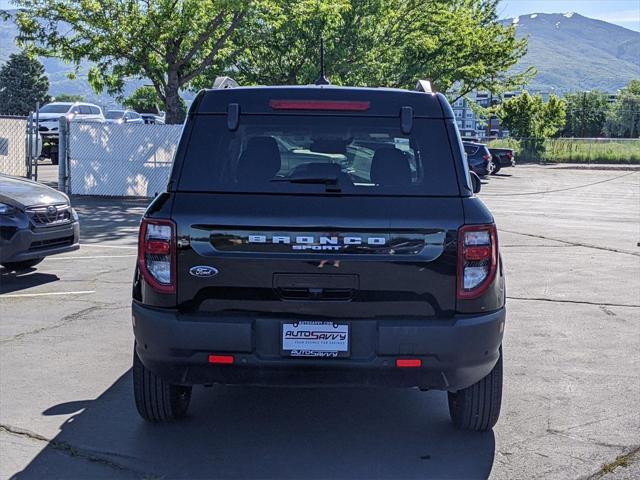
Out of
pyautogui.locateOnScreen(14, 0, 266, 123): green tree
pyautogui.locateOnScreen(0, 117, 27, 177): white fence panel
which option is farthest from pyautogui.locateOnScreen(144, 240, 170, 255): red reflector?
pyautogui.locateOnScreen(14, 0, 266, 123): green tree

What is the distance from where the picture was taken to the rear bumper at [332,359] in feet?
14.5

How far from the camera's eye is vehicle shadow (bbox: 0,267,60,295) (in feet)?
32.2

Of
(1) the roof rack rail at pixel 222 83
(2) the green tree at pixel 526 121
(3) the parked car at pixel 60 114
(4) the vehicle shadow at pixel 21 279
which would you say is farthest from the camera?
(2) the green tree at pixel 526 121

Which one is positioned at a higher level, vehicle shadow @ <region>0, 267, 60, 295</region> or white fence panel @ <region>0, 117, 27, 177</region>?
white fence panel @ <region>0, 117, 27, 177</region>

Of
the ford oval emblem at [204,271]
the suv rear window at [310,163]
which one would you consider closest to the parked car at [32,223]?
the suv rear window at [310,163]

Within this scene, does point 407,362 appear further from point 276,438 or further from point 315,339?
point 276,438

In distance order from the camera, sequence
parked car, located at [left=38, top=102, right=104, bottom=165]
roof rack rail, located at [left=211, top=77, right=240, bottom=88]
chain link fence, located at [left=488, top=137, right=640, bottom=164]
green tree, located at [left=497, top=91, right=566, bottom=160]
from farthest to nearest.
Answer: green tree, located at [left=497, top=91, right=566, bottom=160]
chain link fence, located at [left=488, top=137, right=640, bottom=164]
parked car, located at [left=38, top=102, right=104, bottom=165]
roof rack rail, located at [left=211, top=77, right=240, bottom=88]

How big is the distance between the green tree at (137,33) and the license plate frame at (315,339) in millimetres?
18133

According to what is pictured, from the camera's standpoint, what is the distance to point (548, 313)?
29.4ft

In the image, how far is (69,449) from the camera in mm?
4836

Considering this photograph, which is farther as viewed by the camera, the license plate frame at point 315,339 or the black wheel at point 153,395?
the black wheel at point 153,395

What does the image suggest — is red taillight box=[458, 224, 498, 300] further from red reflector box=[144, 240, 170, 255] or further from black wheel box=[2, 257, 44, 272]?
black wheel box=[2, 257, 44, 272]

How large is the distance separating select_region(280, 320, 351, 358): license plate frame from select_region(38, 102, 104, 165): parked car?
2806cm

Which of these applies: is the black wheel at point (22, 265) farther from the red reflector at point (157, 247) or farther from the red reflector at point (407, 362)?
the red reflector at point (407, 362)
